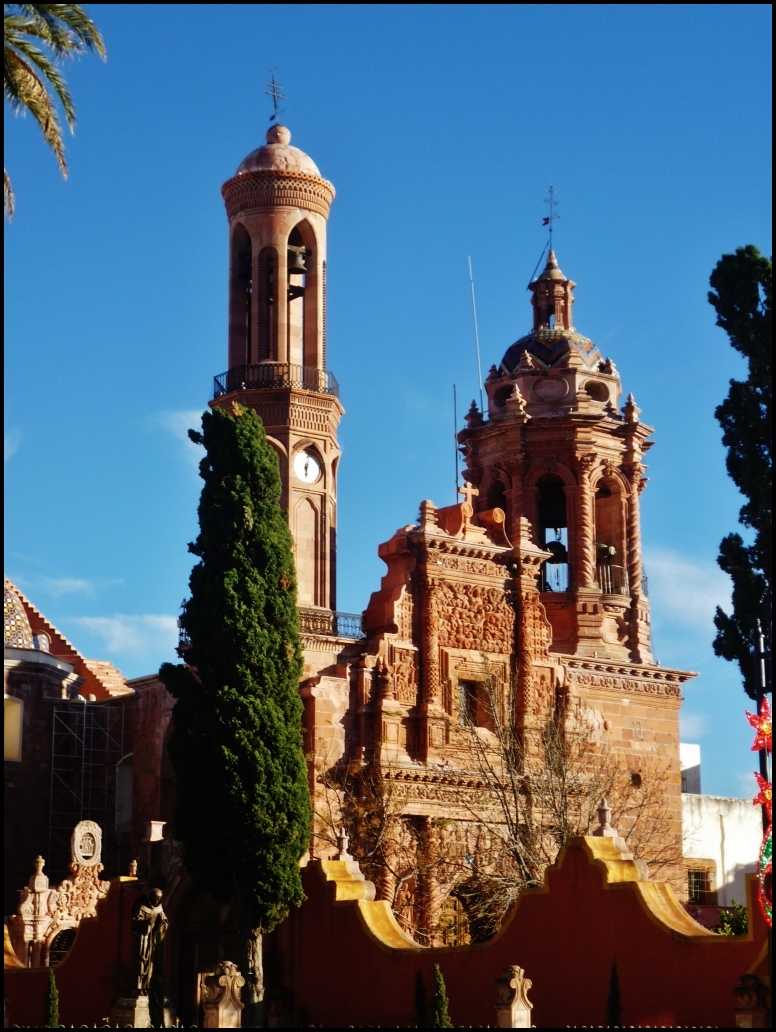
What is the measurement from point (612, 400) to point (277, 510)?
19061mm

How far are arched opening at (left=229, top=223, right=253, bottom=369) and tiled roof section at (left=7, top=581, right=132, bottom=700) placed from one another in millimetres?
9187

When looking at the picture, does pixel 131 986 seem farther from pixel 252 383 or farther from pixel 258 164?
pixel 258 164

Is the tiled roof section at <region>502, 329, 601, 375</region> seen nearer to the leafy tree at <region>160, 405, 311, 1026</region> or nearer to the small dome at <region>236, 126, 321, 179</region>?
the small dome at <region>236, 126, 321, 179</region>

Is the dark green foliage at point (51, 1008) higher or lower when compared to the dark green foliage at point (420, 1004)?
lower

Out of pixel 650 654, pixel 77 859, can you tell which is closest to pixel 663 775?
pixel 650 654

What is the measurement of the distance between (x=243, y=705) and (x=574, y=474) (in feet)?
62.4

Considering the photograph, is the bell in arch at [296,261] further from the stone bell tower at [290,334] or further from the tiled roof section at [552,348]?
the tiled roof section at [552,348]

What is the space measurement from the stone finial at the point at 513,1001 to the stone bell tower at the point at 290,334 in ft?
80.2

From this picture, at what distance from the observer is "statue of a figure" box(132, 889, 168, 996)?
29328 millimetres

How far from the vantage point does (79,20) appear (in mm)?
25438

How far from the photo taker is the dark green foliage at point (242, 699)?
30.2 meters

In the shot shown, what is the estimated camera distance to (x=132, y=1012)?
29078 millimetres

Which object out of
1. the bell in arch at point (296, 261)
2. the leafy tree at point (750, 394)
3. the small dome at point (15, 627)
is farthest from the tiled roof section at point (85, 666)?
the leafy tree at point (750, 394)

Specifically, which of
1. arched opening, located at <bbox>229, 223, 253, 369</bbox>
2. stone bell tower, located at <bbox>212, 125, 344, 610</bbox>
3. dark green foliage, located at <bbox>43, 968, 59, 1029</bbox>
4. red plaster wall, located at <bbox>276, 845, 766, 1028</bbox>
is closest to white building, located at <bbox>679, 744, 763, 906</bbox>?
stone bell tower, located at <bbox>212, 125, 344, 610</bbox>
